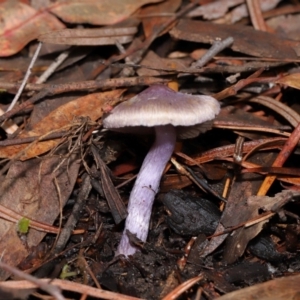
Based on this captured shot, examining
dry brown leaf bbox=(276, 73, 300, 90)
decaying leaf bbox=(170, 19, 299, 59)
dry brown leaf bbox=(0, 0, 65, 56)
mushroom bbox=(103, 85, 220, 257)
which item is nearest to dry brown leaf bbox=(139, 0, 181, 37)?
decaying leaf bbox=(170, 19, 299, 59)

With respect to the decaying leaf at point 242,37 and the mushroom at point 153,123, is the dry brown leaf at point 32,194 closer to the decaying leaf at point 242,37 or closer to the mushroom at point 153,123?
the mushroom at point 153,123

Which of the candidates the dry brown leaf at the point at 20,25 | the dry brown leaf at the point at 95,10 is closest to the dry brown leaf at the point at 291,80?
the dry brown leaf at the point at 95,10

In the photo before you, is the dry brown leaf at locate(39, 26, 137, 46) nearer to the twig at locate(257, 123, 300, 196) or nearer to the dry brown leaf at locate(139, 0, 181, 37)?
the dry brown leaf at locate(139, 0, 181, 37)

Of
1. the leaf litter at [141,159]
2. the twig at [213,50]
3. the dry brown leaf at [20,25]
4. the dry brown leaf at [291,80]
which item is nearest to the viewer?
the leaf litter at [141,159]

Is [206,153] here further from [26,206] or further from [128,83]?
[26,206]

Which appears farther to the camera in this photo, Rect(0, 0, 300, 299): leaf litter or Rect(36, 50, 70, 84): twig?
Rect(36, 50, 70, 84): twig
